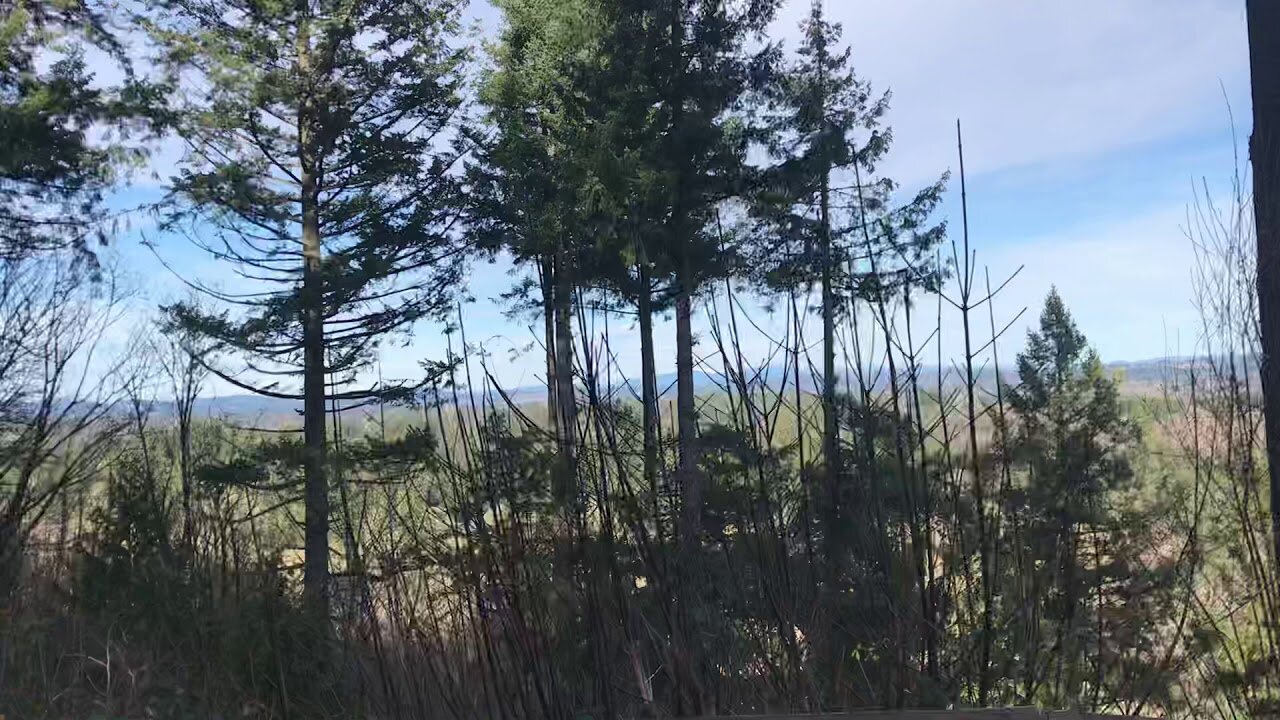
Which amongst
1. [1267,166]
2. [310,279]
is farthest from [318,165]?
[1267,166]

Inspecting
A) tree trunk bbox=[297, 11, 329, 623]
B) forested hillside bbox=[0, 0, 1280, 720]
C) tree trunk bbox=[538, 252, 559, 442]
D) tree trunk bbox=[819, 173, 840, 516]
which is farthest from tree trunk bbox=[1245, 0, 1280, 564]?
tree trunk bbox=[297, 11, 329, 623]

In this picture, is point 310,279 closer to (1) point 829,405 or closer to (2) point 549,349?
(2) point 549,349

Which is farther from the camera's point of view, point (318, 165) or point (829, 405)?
point (318, 165)

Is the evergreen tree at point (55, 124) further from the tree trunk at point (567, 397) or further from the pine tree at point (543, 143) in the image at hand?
the tree trunk at point (567, 397)

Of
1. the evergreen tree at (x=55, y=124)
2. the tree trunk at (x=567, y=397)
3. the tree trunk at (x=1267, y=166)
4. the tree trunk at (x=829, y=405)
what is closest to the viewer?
the tree trunk at (x=567, y=397)

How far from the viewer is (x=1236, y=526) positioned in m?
2.93

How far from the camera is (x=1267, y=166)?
4.59m

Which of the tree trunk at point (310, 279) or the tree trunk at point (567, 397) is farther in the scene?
the tree trunk at point (310, 279)

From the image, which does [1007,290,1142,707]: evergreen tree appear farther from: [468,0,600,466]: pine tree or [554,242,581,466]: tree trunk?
[468,0,600,466]: pine tree

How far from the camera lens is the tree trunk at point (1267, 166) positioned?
4445 millimetres

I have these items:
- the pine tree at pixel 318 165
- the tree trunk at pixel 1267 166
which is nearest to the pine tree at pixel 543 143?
the pine tree at pixel 318 165

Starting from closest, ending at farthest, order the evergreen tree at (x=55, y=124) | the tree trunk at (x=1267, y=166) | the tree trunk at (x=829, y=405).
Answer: the tree trunk at (x=829, y=405)
the tree trunk at (x=1267, y=166)
the evergreen tree at (x=55, y=124)

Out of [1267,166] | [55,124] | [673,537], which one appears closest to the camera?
[673,537]

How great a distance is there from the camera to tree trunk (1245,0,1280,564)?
445 cm
